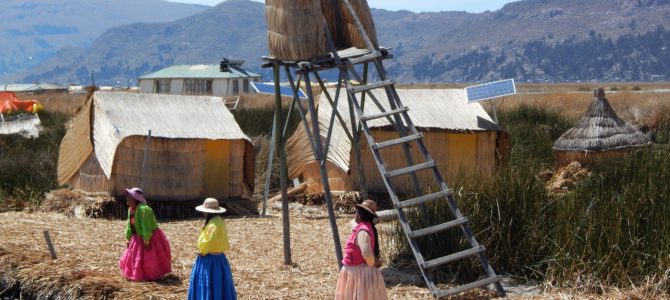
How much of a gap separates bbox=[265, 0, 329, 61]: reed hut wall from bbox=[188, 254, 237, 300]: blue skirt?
2.26 metres

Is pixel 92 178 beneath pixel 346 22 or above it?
beneath

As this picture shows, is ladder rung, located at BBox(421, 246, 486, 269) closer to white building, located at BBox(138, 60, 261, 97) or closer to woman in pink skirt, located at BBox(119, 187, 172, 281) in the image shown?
woman in pink skirt, located at BBox(119, 187, 172, 281)

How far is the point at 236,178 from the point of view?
14.7m

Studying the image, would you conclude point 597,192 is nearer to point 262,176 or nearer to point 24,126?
point 262,176

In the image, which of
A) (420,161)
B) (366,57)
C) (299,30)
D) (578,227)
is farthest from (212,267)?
(420,161)

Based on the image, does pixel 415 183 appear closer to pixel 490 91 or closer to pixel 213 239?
pixel 213 239

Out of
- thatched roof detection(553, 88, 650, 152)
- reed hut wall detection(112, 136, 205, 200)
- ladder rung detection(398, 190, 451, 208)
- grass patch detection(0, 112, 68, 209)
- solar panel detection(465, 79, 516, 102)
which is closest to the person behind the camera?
ladder rung detection(398, 190, 451, 208)

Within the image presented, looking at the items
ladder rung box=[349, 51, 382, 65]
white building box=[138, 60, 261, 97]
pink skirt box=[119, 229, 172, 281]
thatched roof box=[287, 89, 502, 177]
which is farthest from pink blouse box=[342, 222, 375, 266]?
white building box=[138, 60, 261, 97]

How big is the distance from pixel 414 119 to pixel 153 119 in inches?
152

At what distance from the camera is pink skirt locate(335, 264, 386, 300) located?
7.51 m

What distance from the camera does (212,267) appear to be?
7.99 metres

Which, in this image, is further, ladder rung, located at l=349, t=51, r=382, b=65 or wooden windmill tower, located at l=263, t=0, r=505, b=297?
ladder rung, located at l=349, t=51, r=382, b=65

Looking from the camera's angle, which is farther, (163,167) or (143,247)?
(163,167)

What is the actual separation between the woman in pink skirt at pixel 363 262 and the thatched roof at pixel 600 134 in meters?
8.18
